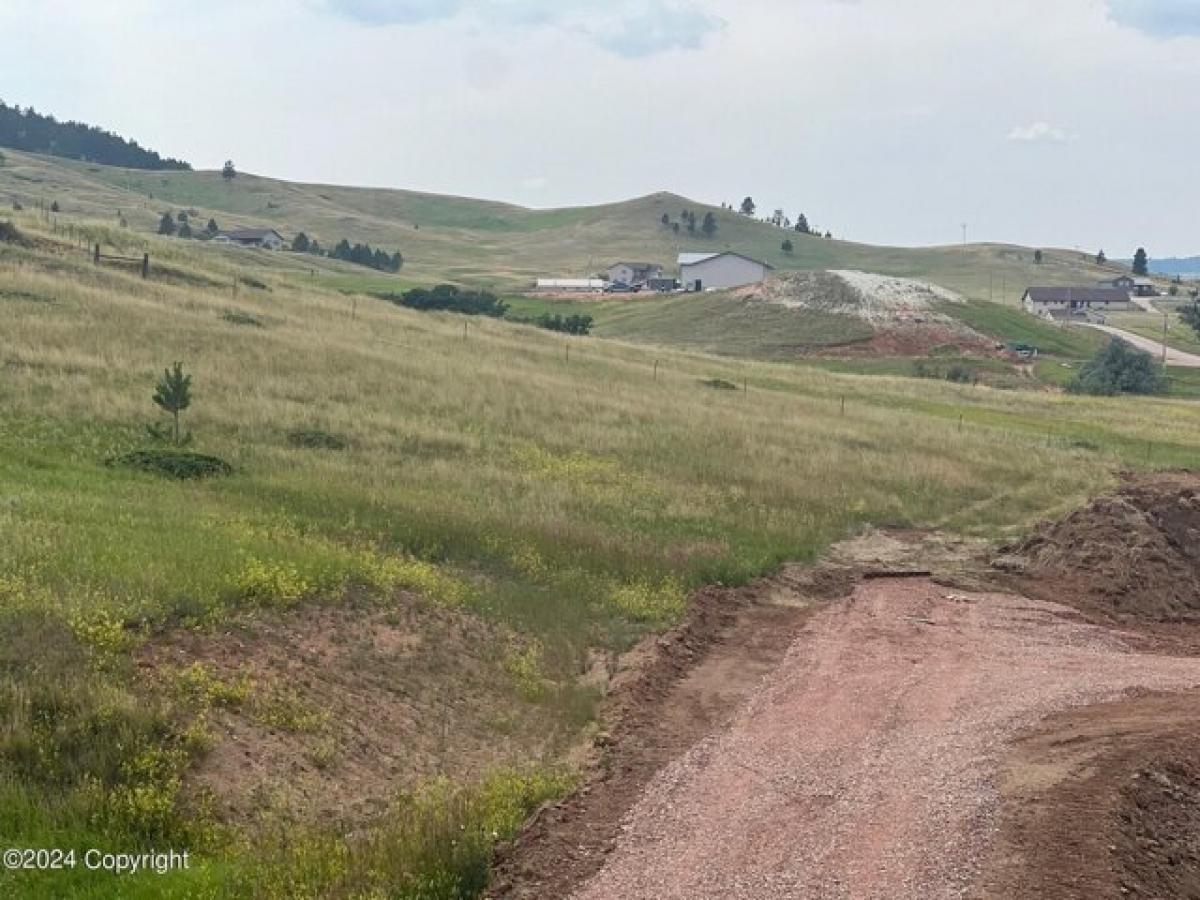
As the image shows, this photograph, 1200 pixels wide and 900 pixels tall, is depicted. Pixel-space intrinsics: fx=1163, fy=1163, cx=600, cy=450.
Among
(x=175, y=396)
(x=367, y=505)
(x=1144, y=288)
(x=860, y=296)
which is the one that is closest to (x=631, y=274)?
(x=860, y=296)

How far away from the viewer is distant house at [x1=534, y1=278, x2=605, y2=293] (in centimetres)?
13112

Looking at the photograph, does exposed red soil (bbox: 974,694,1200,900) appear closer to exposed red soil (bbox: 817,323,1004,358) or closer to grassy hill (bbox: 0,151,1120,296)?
exposed red soil (bbox: 817,323,1004,358)

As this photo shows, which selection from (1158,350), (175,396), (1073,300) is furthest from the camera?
(1073,300)

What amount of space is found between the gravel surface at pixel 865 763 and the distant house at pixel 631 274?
442ft

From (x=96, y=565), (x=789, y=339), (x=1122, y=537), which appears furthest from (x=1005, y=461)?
(x=789, y=339)

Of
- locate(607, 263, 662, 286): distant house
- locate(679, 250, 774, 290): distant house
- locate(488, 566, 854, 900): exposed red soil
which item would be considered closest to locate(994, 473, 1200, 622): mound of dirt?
locate(488, 566, 854, 900): exposed red soil

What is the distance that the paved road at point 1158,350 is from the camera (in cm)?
9081

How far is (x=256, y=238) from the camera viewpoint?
134 meters

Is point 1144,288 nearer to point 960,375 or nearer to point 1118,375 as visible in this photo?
point 1118,375

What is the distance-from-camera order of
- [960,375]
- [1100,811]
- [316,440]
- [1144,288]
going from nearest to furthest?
[1100,811]
[316,440]
[960,375]
[1144,288]

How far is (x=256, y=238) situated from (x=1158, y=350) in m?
95.3

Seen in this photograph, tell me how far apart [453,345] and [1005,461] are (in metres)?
22.4

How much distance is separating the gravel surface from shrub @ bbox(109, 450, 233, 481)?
9719 mm

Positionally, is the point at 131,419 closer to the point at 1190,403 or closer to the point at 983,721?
the point at 983,721
